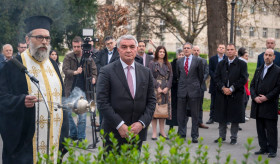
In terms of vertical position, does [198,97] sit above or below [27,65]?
below

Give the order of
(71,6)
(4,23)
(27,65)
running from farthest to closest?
1. (71,6)
2. (4,23)
3. (27,65)

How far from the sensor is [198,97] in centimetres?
1010

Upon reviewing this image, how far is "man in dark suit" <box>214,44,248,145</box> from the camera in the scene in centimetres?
984

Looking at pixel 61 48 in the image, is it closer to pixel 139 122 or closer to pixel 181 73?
pixel 181 73

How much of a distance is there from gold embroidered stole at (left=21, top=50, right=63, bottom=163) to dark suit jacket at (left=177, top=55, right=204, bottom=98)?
187 inches

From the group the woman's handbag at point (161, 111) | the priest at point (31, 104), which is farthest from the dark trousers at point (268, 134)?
the priest at point (31, 104)

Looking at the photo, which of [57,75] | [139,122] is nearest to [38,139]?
[57,75]

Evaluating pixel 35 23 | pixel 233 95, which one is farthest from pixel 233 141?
pixel 35 23

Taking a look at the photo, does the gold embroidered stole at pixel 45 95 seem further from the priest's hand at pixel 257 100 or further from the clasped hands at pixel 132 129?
the priest's hand at pixel 257 100

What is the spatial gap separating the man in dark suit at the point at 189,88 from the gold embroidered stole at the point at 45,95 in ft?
15.6

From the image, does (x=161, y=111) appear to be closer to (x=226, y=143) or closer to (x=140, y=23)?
(x=226, y=143)

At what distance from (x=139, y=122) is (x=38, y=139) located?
1.19 meters

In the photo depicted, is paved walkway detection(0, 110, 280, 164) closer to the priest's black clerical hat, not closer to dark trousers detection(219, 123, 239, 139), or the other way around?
dark trousers detection(219, 123, 239, 139)

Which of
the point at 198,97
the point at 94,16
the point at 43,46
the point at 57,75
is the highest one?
the point at 94,16
